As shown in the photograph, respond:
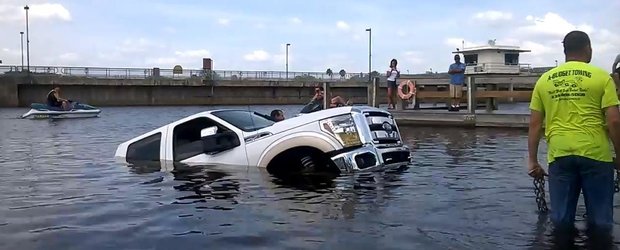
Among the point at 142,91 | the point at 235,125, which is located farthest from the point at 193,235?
the point at 142,91

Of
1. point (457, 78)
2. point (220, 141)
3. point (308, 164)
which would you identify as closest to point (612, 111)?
point (308, 164)

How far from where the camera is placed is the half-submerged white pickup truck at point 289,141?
10.1 metres

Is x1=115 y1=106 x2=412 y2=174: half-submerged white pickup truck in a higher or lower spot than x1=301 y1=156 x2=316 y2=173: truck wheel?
higher

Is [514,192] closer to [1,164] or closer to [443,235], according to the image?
[443,235]

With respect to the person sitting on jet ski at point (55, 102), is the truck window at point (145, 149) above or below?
below

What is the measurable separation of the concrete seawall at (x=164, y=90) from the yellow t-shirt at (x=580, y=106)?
47.6 metres

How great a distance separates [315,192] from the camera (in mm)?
9250

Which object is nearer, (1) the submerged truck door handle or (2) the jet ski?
(1) the submerged truck door handle

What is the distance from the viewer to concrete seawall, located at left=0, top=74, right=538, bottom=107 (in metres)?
57.0

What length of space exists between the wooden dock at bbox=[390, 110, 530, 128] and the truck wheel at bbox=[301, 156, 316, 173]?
11.8 m

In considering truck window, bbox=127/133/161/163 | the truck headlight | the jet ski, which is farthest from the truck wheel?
the jet ski

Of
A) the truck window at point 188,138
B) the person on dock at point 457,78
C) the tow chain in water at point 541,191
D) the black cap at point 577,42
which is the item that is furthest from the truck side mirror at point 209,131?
the person on dock at point 457,78

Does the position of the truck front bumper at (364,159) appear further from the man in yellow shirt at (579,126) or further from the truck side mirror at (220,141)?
the man in yellow shirt at (579,126)

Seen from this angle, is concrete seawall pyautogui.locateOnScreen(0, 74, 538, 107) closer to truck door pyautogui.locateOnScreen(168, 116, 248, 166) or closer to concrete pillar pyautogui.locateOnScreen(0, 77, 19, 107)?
concrete pillar pyautogui.locateOnScreen(0, 77, 19, 107)
